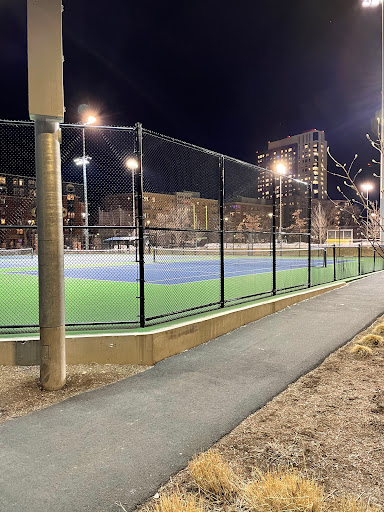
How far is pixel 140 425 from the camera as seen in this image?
3979mm

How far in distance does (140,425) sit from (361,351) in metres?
3.74

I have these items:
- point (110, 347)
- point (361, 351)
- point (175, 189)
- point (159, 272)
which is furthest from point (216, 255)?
point (110, 347)

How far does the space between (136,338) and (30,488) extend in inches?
115

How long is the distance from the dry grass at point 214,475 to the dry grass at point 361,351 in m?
3.64

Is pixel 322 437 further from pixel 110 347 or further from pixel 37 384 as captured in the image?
pixel 37 384

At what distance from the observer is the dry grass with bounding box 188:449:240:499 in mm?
2875

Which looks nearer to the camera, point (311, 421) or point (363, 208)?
point (311, 421)

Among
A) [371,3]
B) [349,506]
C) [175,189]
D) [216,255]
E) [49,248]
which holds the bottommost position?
[349,506]

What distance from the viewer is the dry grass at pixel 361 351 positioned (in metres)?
6.02

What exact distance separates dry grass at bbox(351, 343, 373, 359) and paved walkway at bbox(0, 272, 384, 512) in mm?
438

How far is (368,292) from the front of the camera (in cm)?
1292

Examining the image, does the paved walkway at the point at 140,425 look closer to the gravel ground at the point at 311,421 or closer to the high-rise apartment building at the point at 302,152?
the gravel ground at the point at 311,421

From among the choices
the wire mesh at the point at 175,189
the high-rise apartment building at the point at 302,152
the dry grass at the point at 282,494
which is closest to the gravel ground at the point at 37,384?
the wire mesh at the point at 175,189

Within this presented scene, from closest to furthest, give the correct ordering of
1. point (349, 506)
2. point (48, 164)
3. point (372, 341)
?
1. point (349, 506)
2. point (48, 164)
3. point (372, 341)
